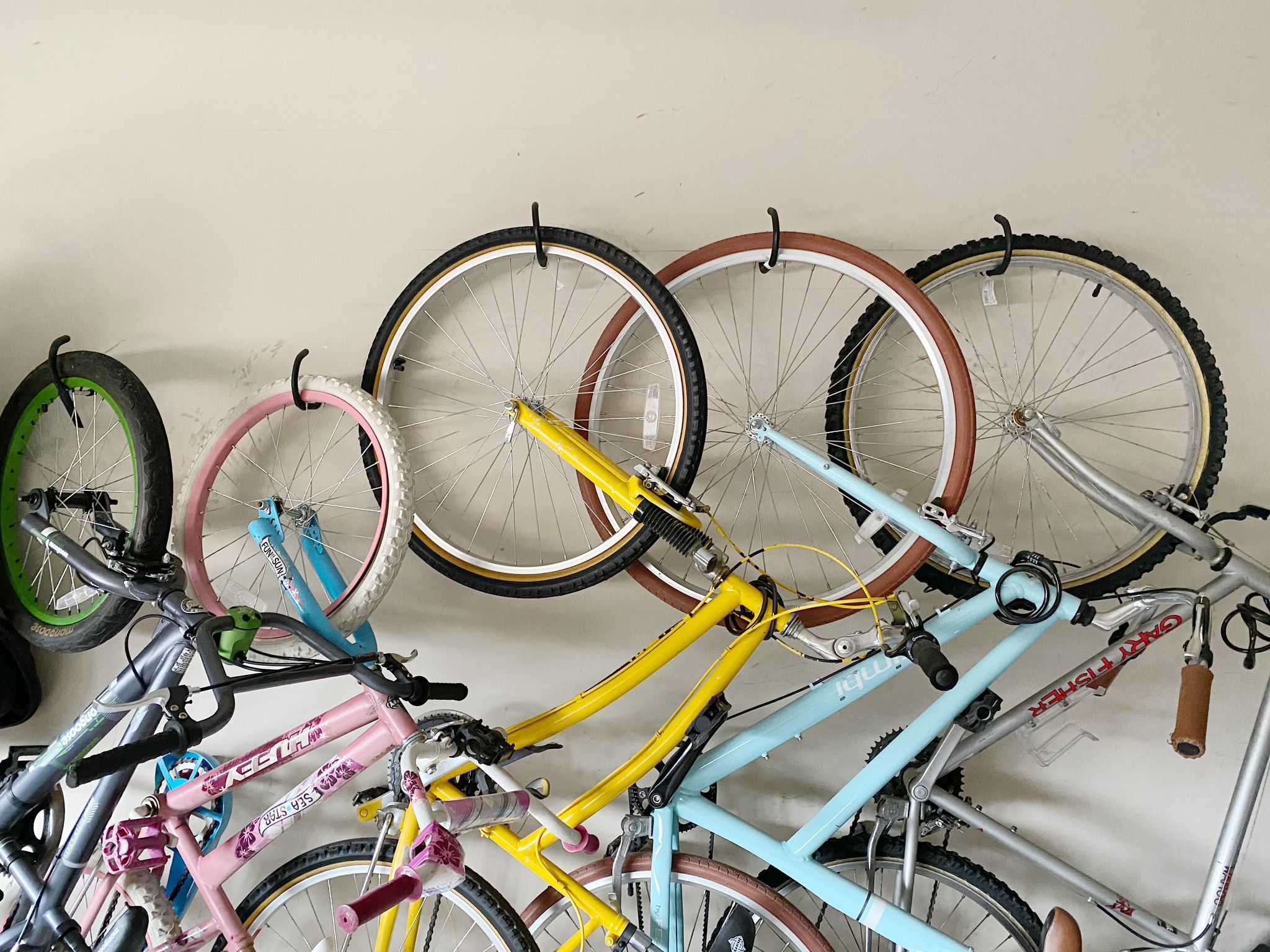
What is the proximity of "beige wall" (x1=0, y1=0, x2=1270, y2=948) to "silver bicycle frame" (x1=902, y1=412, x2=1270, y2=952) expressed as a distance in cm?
19

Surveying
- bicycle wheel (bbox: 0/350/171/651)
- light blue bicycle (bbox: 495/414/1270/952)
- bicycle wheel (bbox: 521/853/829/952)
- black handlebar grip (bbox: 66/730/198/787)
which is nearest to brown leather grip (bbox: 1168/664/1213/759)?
light blue bicycle (bbox: 495/414/1270/952)

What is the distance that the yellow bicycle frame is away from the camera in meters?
1.23

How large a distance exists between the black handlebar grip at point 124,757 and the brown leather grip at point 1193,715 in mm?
1420

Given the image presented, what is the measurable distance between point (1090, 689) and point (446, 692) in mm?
1170

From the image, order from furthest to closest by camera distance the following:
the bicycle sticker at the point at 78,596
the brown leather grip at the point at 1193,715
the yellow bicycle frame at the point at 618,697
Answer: the bicycle sticker at the point at 78,596, the yellow bicycle frame at the point at 618,697, the brown leather grip at the point at 1193,715

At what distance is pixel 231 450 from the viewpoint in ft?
5.18

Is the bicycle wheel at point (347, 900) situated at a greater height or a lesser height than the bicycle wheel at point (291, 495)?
lesser

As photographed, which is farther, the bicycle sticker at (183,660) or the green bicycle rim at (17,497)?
the green bicycle rim at (17,497)

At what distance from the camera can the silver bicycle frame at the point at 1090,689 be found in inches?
52.1

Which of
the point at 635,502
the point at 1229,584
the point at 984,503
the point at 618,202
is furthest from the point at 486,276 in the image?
the point at 1229,584

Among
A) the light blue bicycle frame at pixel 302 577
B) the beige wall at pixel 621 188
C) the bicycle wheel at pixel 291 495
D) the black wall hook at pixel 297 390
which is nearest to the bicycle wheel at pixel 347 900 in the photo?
the beige wall at pixel 621 188

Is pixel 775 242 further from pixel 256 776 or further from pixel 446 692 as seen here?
pixel 256 776

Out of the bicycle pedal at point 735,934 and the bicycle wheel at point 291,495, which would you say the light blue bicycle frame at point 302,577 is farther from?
the bicycle pedal at point 735,934

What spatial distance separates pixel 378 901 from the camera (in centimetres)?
85
